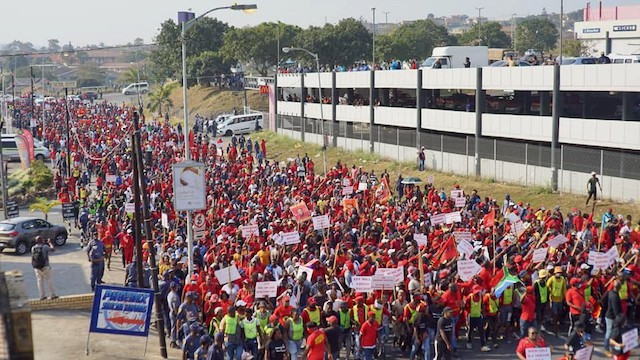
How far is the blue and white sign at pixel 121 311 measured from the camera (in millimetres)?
16625

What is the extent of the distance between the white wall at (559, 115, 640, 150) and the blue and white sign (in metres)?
21.6

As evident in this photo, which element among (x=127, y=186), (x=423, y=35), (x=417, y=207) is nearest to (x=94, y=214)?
(x=127, y=186)

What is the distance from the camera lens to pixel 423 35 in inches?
4535

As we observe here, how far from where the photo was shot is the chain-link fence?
3306 cm

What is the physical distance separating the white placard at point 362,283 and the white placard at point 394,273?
0.53 meters

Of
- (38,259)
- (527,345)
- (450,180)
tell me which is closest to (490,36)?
(450,180)

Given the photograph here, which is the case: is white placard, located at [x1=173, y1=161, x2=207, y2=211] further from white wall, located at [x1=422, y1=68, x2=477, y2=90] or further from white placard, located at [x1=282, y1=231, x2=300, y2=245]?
white wall, located at [x1=422, y1=68, x2=477, y2=90]

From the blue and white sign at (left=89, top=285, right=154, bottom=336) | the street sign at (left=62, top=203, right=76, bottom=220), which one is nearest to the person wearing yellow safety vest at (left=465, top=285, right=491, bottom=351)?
the blue and white sign at (left=89, top=285, right=154, bottom=336)

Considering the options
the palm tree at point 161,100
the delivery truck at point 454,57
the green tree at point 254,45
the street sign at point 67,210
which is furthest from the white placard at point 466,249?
the green tree at point 254,45

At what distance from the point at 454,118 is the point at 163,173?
14.2 metres

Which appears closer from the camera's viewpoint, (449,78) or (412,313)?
(412,313)

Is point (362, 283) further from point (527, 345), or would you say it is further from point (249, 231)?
point (249, 231)

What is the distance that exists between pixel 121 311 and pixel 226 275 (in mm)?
2066

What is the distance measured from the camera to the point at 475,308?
55.4ft
